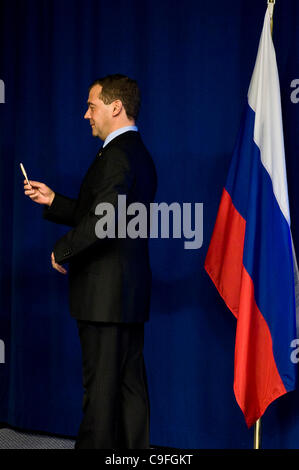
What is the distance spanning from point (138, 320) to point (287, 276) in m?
0.63

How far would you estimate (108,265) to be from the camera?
93.4 inches

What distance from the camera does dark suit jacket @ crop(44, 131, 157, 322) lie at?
2.30 meters

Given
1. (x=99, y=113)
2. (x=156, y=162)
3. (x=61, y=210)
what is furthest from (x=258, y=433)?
(x=99, y=113)

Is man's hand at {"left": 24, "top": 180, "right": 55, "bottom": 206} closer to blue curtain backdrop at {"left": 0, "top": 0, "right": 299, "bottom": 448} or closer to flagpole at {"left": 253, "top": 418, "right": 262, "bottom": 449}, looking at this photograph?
blue curtain backdrop at {"left": 0, "top": 0, "right": 299, "bottom": 448}

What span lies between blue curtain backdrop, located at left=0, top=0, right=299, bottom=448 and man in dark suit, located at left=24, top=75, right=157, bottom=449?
711 mm

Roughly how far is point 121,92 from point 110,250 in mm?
575

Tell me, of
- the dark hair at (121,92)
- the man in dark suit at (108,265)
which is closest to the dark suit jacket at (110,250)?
the man in dark suit at (108,265)

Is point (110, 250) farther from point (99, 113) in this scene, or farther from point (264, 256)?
point (264, 256)

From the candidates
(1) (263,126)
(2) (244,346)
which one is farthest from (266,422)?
(1) (263,126)

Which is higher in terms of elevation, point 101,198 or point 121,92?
point 121,92

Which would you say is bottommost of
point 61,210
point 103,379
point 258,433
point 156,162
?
point 258,433

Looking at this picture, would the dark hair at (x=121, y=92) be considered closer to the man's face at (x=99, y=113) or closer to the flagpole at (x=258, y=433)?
the man's face at (x=99, y=113)

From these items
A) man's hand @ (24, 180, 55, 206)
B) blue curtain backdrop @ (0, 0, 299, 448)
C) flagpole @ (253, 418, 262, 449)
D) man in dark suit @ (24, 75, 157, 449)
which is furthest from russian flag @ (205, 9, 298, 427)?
man's hand @ (24, 180, 55, 206)

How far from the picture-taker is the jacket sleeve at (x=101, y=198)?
227 centimetres
